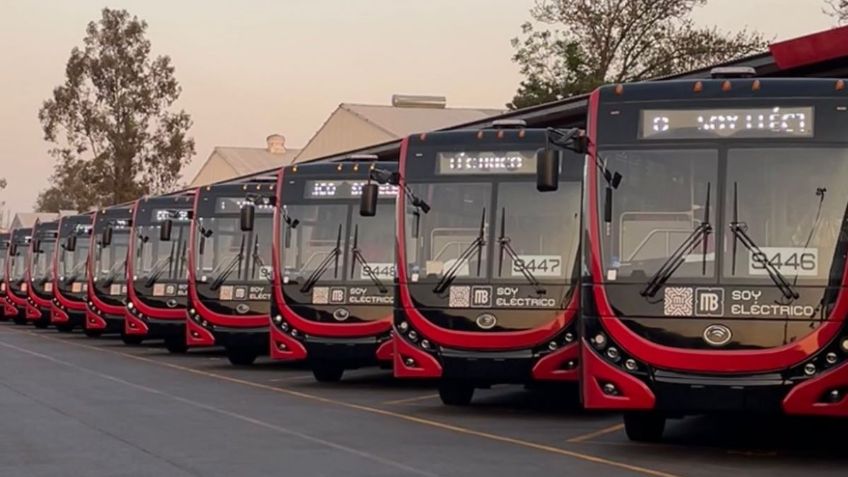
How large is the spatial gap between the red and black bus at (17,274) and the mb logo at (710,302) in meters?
38.3

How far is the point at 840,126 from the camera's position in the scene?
1214cm

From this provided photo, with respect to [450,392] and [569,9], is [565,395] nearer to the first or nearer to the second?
[450,392]

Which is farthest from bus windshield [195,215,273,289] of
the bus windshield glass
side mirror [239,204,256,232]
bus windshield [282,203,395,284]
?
the bus windshield glass

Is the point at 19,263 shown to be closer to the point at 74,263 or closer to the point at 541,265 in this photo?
the point at 74,263

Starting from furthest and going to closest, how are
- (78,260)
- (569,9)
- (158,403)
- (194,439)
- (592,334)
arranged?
(569,9), (78,260), (158,403), (194,439), (592,334)

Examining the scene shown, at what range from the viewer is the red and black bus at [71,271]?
129ft

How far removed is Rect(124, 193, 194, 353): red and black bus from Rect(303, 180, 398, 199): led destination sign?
8.14 meters

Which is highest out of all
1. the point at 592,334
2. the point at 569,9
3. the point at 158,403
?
the point at 569,9

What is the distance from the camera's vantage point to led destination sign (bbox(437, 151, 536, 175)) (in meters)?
16.6

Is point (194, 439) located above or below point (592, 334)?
below

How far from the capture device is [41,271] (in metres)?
45.0

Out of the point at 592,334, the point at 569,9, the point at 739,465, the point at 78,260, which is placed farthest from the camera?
the point at 569,9

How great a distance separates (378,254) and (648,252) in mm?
8689

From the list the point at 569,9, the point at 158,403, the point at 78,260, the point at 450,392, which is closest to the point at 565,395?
the point at 450,392
